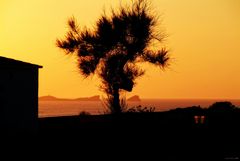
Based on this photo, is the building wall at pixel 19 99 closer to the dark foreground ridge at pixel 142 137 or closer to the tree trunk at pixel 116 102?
the dark foreground ridge at pixel 142 137

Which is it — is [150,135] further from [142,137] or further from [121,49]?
[121,49]

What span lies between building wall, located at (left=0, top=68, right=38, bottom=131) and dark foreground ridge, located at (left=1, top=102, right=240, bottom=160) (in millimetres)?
935

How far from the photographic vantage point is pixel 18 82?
997 inches

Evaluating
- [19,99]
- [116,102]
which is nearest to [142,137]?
[19,99]

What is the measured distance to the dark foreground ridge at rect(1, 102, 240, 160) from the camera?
17500 millimetres

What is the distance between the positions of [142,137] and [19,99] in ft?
21.4

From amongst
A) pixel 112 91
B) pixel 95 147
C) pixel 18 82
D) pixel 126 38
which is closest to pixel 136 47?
pixel 126 38

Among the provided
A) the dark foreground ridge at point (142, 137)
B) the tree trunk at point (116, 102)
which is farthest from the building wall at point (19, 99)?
the tree trunk at point (116, 102)

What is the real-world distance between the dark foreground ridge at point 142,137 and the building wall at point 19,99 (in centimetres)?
94

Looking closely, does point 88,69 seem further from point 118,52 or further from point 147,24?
point 147,24

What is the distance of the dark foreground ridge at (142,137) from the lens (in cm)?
1750

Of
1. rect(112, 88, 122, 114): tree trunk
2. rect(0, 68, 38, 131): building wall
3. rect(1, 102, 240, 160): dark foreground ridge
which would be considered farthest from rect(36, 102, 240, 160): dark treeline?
rect(112, 88, 122, 114): tree trunk

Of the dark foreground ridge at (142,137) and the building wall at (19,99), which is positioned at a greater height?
the building wall at (19,99)

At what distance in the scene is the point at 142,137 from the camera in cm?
2233
